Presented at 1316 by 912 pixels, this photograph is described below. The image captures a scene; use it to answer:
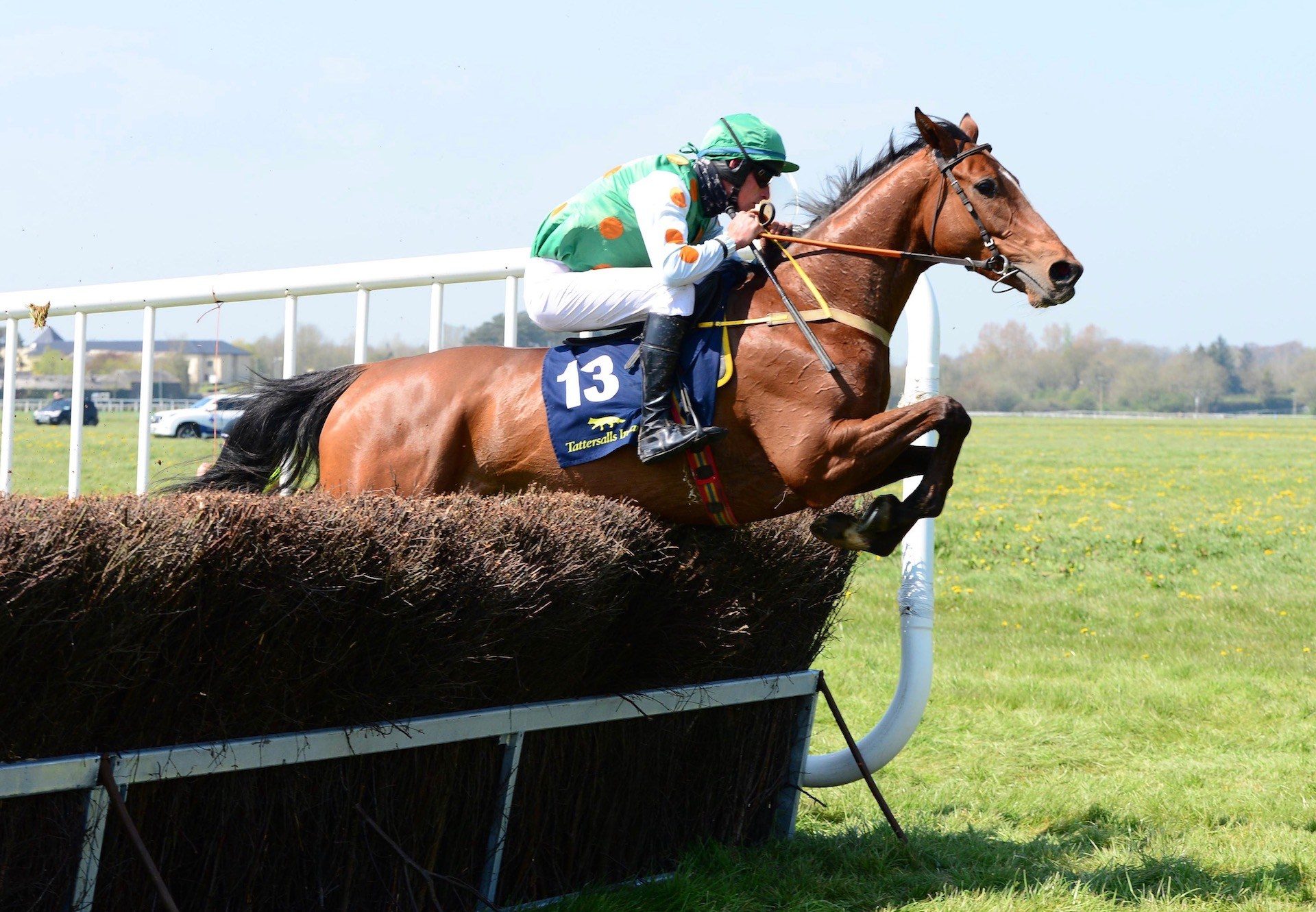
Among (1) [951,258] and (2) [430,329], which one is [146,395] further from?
(1) [951,258]

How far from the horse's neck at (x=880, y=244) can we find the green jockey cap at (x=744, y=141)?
0.33 m

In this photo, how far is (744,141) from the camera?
4.49m

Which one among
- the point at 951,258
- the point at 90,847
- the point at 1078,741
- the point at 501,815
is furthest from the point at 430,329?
the point at 1078,741

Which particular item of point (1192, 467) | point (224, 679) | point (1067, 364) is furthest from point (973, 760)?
point (1067, 364)

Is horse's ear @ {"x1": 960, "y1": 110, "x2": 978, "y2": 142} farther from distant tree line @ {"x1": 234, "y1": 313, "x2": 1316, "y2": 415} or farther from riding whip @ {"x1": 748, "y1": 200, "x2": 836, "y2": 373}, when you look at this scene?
distant tree line @ {"x1": 234, "y1": 313, "x2": 1316, "y2": 415}

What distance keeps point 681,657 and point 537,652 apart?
2.13ft

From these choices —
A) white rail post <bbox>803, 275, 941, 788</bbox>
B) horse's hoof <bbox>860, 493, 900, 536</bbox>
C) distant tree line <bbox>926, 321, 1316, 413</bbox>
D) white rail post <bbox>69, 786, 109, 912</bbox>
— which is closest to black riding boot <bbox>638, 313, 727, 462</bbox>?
horse's hoof <bbox>860, 493, 900, 536</bbox>

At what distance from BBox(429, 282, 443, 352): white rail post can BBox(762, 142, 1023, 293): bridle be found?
145cm

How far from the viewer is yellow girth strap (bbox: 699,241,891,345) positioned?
429 cm

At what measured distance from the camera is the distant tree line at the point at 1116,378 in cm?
9344

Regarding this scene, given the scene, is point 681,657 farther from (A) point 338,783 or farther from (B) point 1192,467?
(B) point 1192,467

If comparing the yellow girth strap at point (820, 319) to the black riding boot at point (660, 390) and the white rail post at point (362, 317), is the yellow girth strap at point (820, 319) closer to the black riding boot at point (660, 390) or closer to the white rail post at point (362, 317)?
the black riding boot at point (660, 390)

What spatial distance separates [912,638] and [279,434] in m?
2.52

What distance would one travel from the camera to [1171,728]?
6414 millimetres
